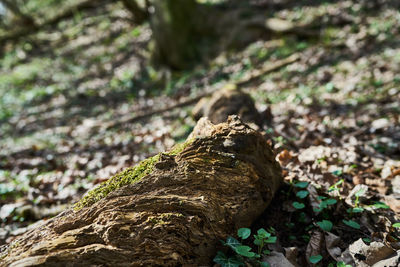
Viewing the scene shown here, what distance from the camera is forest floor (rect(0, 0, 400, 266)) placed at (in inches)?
101

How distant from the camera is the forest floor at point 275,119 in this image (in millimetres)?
2574

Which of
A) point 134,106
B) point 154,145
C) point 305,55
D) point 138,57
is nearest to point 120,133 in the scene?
point 154,145

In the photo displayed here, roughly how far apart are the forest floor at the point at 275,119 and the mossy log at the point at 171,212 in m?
0.46

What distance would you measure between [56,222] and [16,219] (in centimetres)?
195

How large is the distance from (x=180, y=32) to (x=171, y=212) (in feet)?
29.1

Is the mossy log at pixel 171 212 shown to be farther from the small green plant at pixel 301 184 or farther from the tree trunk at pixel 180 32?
the tree trunk at pixel 180 32

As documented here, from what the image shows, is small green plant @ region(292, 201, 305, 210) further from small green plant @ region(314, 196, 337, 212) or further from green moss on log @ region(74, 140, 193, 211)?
green moss on log @ region(74, 140, 193, 211)

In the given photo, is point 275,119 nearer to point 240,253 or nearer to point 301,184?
point 301,184

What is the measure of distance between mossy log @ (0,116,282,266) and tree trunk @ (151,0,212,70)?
26.0 ft

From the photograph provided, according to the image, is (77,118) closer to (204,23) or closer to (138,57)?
(138,57)

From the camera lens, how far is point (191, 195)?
80.2 inches

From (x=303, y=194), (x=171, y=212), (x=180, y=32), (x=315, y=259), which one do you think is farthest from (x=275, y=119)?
(x=180, y=32)

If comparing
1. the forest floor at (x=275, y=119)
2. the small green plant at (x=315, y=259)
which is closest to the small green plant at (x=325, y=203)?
the forest floor at (x=275, y=119)

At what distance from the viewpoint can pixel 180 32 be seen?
32.3ft
